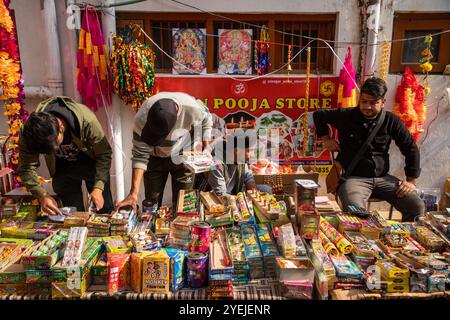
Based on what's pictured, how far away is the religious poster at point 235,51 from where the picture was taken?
464 centimetres

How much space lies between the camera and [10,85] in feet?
14.3

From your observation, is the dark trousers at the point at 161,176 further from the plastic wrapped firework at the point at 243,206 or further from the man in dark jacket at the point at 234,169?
the plastic wrapped firework at the point at 243,206

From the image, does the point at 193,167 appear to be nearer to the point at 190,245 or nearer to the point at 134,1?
the point at 190,245

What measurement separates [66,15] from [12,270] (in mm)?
3302

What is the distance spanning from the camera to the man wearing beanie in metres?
2.87

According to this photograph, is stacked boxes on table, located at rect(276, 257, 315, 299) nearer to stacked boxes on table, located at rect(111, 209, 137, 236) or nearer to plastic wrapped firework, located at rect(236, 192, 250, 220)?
plastic wrapped firework, located at rect(236, 192, 250, 220)

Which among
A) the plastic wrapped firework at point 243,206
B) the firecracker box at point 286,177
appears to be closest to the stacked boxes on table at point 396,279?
the plastic wrapped firework at point 243,206

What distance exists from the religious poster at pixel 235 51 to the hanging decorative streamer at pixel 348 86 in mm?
1144

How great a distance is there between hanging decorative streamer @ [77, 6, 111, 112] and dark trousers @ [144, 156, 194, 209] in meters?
1.42

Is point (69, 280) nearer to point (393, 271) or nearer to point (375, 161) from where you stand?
point (393, 271)

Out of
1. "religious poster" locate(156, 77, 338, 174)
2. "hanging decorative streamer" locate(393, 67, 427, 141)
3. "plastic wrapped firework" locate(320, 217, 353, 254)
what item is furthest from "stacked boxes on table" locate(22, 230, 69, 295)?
"hanging decorative streamer" locate(393, 67, 427, 141)

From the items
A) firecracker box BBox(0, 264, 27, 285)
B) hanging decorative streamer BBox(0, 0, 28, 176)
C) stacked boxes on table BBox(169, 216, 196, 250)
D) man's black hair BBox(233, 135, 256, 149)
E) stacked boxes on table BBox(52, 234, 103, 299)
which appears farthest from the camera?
hanging decorative streamer BBox(0, 0, 28, 176)

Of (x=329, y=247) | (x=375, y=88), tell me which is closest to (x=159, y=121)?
(x=329, y=247)
